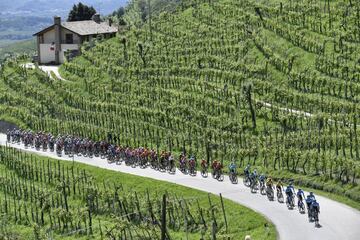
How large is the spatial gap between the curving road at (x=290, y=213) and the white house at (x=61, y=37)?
A: 70.3m

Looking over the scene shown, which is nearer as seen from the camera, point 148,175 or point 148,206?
point 148,206

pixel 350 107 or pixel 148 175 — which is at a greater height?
pixel 350 107

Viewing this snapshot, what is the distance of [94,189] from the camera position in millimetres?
56500

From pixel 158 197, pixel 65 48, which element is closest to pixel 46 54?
pixel 65 48

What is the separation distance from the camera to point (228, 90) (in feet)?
260

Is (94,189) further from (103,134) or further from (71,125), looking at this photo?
(71,125)

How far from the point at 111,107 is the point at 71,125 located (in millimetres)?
5270

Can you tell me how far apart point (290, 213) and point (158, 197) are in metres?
11.7

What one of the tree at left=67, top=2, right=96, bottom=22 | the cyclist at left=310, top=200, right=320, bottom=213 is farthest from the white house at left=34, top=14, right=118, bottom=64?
the cyclist at left=310, top=200, right=320, bottom=213

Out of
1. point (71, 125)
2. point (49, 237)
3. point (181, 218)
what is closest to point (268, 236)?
point (181, 218)

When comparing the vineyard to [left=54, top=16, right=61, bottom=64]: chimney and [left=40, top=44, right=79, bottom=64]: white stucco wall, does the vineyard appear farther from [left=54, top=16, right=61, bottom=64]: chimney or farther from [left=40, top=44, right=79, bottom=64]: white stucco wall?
[left=54, top=16, right=61, bottom=64]: chimney

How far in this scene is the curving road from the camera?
40.2 metres

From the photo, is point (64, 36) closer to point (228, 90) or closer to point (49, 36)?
point (49, 36)

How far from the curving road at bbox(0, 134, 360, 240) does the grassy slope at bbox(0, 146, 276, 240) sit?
884 mm
